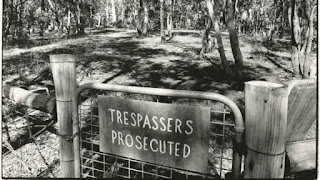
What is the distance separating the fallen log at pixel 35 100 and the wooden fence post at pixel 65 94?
0.29m

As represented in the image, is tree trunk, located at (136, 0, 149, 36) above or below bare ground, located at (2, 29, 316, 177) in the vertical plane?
above

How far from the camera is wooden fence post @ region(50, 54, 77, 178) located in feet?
6.22

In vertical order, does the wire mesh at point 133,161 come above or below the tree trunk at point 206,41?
below

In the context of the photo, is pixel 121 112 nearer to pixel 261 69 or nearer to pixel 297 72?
pixel 297 72

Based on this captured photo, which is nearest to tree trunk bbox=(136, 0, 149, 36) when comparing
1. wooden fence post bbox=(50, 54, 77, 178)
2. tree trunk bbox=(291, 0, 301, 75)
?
tree trunk bbox=(291, 0, 301, 75)

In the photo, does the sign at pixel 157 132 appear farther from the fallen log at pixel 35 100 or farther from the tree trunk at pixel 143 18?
the tree trunk at pixel 143 18

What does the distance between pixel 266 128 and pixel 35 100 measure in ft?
5.66

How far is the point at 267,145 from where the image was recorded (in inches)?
53.3

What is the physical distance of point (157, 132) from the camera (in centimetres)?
159

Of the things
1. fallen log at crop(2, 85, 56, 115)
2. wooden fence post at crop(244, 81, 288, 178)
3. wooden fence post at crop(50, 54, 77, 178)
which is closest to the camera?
wooden fence post at crop(244, 81, 288, 178)

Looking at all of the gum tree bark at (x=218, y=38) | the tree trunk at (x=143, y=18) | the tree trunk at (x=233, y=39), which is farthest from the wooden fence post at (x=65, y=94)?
the tree trunk at (x=143, y=18)

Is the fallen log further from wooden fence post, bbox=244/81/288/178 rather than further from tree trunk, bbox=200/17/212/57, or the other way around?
tree trunk, bbox=200/17/212/57

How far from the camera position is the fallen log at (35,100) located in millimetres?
2219

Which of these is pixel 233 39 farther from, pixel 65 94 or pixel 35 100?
pixel 65 94
